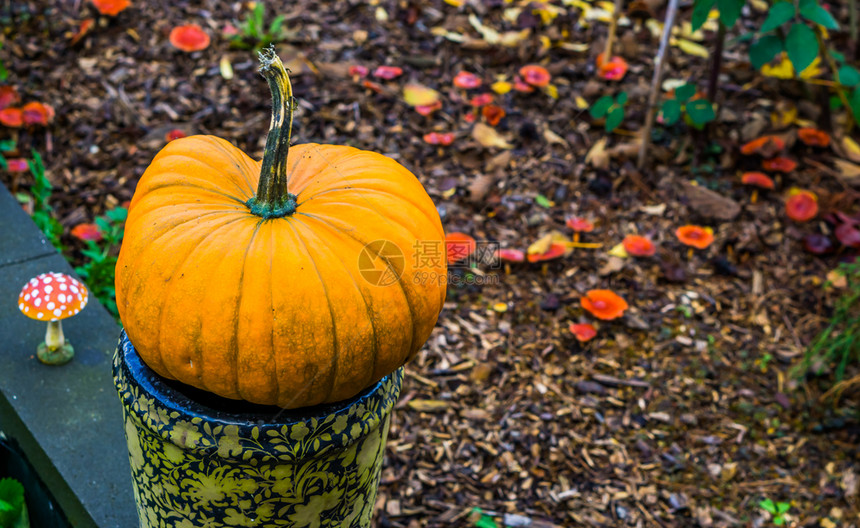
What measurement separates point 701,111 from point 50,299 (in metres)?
3.15

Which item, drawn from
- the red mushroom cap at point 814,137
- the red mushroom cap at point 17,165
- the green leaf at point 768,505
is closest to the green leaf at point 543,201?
the red mushroom cap at point 814,137

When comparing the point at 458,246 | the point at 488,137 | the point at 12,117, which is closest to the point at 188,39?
the point at 12,117

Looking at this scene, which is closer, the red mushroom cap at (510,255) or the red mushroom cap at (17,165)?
the red mushroom cap at (510,255)

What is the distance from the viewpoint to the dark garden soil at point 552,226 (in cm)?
295

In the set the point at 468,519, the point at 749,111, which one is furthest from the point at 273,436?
the point at 749,111

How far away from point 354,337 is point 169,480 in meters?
0.62

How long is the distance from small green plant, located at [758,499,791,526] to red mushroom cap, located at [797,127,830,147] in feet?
7.35

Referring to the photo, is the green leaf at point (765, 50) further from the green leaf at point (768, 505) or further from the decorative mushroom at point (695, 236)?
the green leaf at point (768, 505)

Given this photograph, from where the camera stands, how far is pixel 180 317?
5.54ft

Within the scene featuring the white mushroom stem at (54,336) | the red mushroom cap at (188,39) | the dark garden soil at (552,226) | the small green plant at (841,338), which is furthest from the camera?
the red mushroom cap at (188,39)

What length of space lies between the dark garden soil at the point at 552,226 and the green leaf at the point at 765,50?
583mm

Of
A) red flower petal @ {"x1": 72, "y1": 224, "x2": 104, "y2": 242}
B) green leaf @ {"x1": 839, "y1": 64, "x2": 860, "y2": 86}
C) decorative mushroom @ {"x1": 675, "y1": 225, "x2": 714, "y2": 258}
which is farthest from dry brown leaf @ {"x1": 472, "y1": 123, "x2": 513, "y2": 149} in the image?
red flower petal @ {"x1": 72, "y1": 224, "x2": 104, "y2": 242}

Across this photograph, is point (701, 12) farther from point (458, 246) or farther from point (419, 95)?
point (419, 95)

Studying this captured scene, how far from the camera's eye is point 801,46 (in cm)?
345
